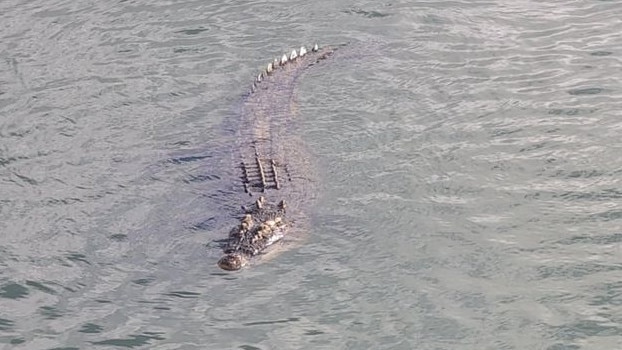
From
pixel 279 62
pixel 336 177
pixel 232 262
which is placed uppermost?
pixel 279 62

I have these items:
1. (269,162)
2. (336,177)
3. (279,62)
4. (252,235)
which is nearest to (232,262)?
(252,235)

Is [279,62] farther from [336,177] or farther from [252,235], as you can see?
[252,235]

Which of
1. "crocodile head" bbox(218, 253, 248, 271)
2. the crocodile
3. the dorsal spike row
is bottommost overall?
"crocodile head" bbox(218, 253, 248, 271)

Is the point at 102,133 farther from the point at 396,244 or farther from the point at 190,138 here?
the point at 396,244

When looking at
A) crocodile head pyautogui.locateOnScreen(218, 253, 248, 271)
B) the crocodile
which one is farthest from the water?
the crocodile

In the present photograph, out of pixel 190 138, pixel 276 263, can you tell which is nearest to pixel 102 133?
pixel 190 138

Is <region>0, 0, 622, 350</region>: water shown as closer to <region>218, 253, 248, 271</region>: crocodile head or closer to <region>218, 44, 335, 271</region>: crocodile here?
<region>218, 253, 248, 271</region>: crocodile head

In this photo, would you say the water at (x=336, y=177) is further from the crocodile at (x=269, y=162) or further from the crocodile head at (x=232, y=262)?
the crocodile at (x=269, y=162)
